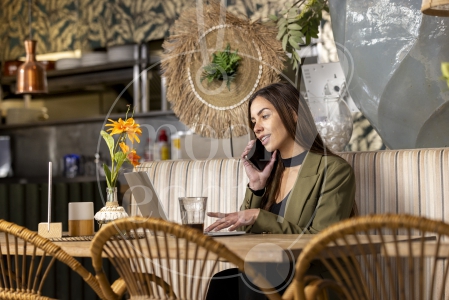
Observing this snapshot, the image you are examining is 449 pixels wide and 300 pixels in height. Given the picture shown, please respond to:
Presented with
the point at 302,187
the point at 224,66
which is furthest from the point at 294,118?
the point at 224,66

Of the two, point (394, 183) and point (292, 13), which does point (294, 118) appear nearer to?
point (394, 183)

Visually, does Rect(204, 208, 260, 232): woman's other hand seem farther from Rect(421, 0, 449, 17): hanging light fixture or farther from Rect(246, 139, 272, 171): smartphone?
Rect(421, 0, 449, 17): hanging light fixture

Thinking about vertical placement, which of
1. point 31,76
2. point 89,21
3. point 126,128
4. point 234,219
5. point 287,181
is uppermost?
point 89,21

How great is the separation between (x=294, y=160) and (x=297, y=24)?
3.11ft

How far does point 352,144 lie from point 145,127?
170cm

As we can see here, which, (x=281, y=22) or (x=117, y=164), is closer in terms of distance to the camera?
(x=117, y=164)

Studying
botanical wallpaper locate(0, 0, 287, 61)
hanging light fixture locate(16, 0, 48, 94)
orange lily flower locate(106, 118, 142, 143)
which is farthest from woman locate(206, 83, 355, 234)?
botanical wallpaper locate(0, 0, 287, 61)

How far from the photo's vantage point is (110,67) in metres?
4.89

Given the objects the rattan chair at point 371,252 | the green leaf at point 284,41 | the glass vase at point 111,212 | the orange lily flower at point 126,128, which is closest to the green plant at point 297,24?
the green leaf at point 284,41

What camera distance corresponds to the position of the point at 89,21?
17.2ft

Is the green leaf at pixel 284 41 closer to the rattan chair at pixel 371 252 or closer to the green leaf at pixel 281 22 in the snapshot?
the green leaf at pixel 281 22

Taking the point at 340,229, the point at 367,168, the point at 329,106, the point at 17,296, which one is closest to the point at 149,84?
the point at 329,106

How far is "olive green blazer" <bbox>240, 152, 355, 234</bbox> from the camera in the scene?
7.05 feet

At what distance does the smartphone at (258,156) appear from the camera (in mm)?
2525
